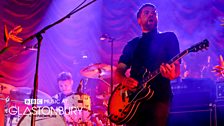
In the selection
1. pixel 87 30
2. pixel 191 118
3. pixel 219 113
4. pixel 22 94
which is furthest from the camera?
pixel 87 30

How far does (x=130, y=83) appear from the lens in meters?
4.49

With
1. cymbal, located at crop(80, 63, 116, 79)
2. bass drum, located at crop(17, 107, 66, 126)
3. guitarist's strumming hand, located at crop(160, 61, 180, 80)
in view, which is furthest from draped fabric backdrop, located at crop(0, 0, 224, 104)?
guitarist's strumming hand, located at crop(160, 61, 180, 80)

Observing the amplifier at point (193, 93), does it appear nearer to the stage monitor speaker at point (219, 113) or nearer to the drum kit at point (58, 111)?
the stage monitor speaker at point (219, 113)

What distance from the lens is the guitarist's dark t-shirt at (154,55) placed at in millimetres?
4320

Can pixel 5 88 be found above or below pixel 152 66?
below

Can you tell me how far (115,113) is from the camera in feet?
15.1

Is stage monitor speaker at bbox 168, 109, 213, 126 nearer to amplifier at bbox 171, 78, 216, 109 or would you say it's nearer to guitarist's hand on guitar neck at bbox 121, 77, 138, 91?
amplifier at bbox 171, 78, 216, 109

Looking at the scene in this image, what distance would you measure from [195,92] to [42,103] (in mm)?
2457

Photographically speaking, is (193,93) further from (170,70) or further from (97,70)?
(97,70)

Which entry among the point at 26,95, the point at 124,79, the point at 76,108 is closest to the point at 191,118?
the point at 124,79

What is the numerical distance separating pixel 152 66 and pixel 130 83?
1.09ft

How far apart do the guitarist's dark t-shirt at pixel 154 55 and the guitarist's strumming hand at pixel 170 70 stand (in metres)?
0.18

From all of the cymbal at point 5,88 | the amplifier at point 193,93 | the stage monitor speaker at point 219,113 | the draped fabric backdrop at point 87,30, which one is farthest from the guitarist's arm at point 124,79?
the draped fabric backdrop at point 87,30

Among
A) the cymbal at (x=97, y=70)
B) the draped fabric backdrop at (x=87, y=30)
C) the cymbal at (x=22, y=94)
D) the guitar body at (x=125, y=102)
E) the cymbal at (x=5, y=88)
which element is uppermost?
the draped fabric backdrop at (x=87, y=30)
